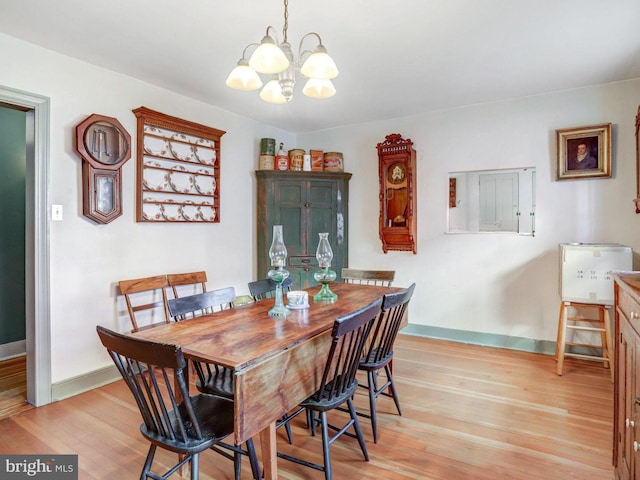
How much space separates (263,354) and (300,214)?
2920 millimetres

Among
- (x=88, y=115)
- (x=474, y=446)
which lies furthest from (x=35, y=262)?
(x=474, y=446)

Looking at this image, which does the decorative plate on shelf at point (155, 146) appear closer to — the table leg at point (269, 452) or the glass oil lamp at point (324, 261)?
the glass oil lamp at point (324, 261)

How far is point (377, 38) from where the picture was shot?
7.68ft

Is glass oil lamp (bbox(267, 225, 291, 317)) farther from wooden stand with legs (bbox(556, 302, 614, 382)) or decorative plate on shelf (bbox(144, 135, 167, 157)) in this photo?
wooden stand with legs (bbox(556, 302, 614, 382))

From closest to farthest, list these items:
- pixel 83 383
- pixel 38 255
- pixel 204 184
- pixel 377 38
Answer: pixel 377 38
pixel 38 255
pixel 83 383
pixel 204 184

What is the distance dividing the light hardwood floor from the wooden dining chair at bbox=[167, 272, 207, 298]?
0.84 metres

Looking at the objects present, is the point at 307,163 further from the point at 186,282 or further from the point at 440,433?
the point at 440,433

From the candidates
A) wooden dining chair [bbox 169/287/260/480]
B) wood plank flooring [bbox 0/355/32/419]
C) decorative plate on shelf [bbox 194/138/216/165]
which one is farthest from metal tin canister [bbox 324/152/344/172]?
wood plank flooring [bbox 0/355/32/419]

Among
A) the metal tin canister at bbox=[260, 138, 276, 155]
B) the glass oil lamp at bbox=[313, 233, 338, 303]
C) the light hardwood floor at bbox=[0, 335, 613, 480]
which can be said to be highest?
the metal tin canister at bbox=[260, 138, 276, 155]

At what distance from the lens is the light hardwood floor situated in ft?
5.85

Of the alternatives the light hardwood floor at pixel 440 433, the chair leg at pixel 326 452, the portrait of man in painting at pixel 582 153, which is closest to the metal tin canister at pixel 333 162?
the portrait of man in painting at pixel 582 153

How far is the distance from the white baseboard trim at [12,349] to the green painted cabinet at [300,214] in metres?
2.26

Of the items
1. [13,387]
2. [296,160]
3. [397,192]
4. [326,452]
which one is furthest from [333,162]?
[13,387]

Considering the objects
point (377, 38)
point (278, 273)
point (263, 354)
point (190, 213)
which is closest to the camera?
point (263, 354)
